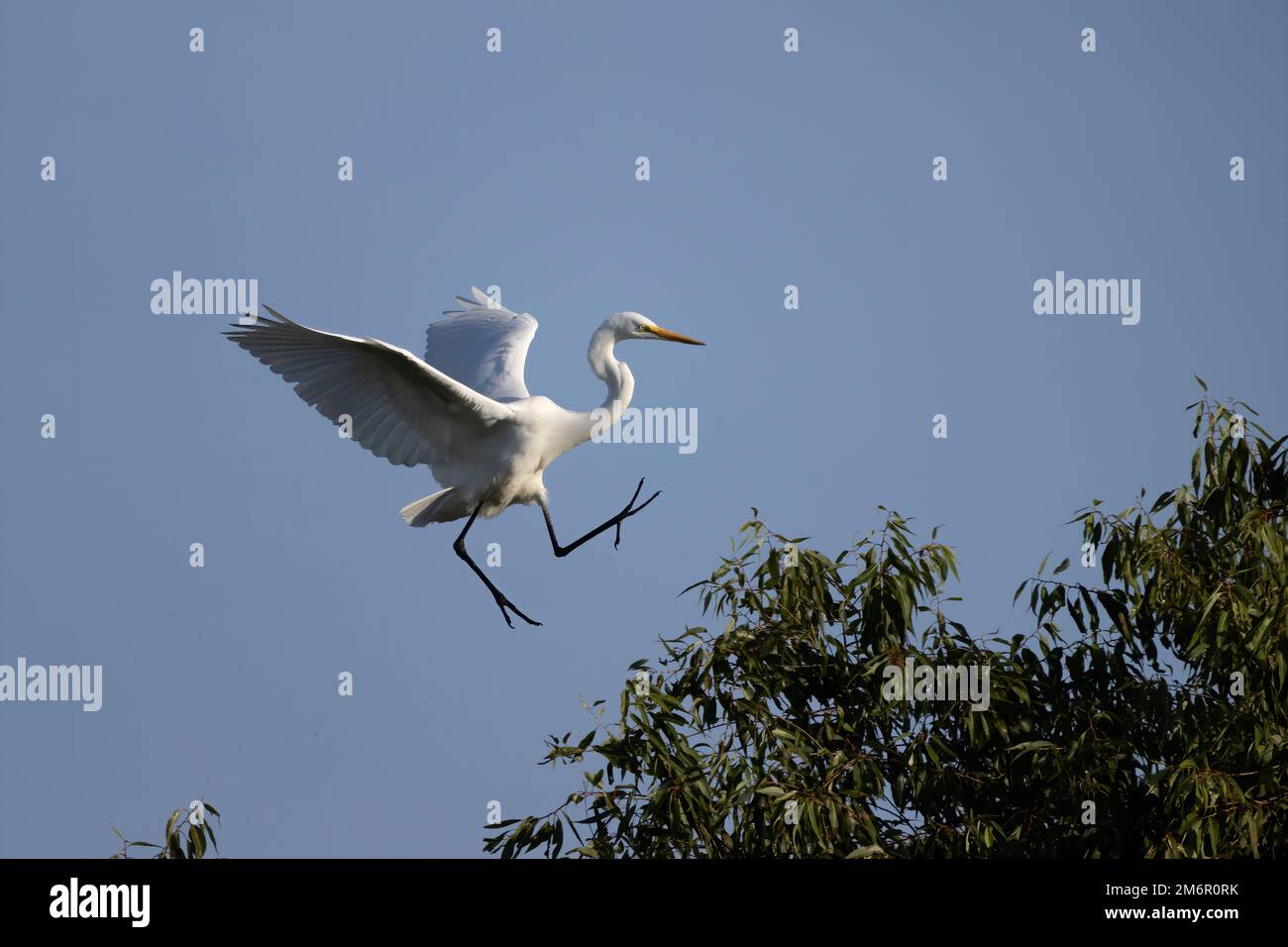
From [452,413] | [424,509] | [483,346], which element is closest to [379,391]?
[452,413]

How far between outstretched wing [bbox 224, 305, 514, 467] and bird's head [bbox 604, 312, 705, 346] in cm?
83

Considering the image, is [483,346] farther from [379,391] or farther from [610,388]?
[379,391]

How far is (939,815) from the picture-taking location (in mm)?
6777

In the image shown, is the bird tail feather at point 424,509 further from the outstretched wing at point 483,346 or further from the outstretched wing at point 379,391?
the outstretched wing at point 483,346

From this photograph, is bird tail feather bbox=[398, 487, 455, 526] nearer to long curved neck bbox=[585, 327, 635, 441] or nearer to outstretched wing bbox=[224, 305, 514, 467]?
outstretched wing bbox=[224, 305, 514, 467]

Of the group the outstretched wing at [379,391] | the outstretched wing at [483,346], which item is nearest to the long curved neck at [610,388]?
the outstretched wing at [379,391]

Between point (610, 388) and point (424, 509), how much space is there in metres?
1.21

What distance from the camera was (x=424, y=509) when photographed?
882 centimetres

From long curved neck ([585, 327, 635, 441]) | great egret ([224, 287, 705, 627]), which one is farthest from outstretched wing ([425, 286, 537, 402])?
long curved neck ([585, 327, 635, 441])

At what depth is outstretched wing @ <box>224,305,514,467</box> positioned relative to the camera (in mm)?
7609
